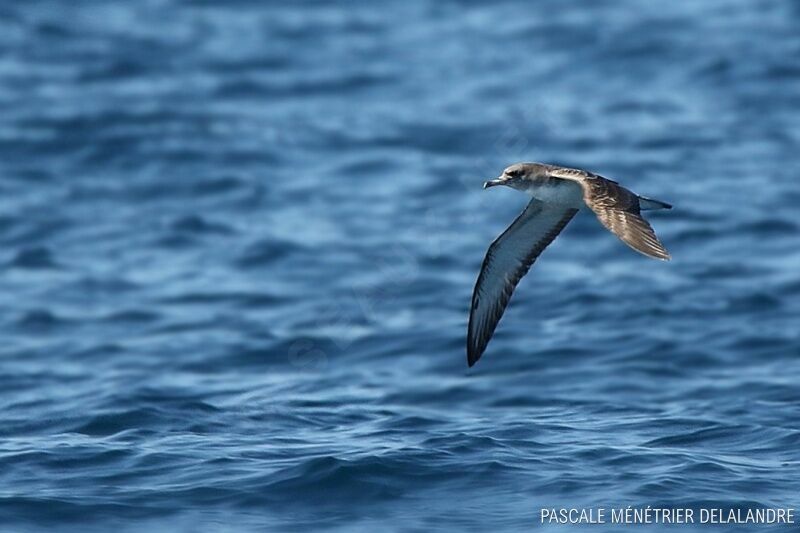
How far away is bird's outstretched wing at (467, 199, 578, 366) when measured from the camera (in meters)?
11.3

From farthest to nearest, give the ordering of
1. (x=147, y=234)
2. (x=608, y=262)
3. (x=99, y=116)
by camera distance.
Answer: (x=99, y=116), (x=147, y=234), (x=608, y=262)

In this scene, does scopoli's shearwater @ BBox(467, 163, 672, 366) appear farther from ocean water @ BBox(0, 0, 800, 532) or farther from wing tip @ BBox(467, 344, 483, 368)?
ocean water @ BBox(0, 0, 800, 532)

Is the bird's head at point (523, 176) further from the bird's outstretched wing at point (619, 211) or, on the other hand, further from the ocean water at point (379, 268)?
the ocean water at point (379, 268)

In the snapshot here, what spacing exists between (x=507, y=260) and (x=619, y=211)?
Result: 2.14m

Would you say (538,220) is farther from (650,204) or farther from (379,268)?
(379,268)

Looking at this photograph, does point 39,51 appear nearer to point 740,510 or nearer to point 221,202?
point 221,202

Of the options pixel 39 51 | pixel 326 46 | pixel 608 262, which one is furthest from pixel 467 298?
pixel 39 51

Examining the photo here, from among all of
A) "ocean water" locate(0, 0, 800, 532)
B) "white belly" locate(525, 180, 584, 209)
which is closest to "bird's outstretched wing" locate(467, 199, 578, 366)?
"white belly" locate(525, 180, 584, 209)

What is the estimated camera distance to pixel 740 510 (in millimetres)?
9930

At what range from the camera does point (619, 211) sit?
9.53 metres

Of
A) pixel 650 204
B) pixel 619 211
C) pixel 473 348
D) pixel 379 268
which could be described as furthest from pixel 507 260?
pixel 379 268

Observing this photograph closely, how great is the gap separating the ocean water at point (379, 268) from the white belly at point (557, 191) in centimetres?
194

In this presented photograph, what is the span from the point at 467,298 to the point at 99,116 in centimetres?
830

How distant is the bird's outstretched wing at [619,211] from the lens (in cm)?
909
